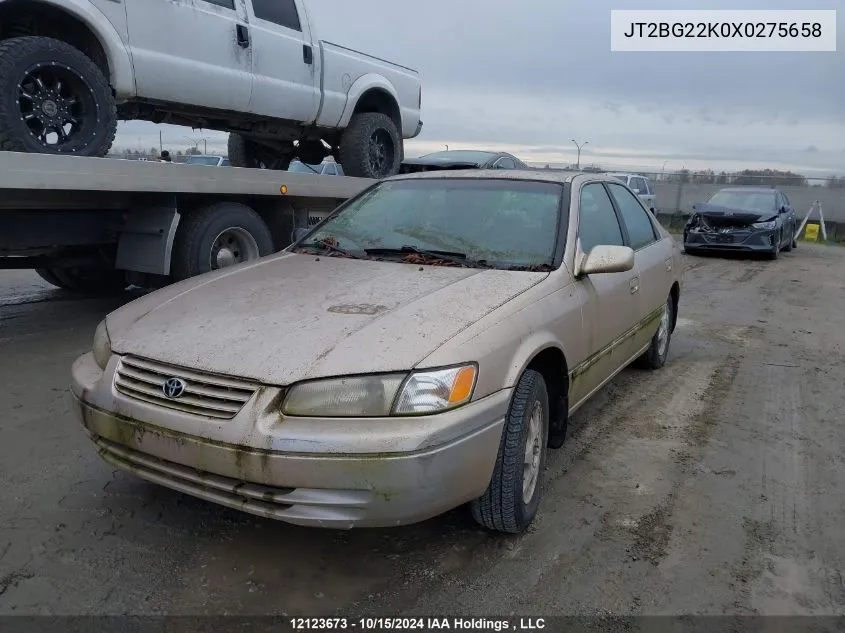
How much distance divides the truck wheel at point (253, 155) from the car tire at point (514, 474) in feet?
20.1

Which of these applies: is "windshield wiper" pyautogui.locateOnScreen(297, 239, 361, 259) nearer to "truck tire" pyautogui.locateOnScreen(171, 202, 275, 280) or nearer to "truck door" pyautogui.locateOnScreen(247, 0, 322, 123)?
"truck tire" pyautogui.locateOnScreen(171, 202, 275, 280)

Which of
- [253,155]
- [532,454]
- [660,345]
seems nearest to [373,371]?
[532,454]

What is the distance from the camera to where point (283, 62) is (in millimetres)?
6492

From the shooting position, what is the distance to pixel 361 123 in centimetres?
757

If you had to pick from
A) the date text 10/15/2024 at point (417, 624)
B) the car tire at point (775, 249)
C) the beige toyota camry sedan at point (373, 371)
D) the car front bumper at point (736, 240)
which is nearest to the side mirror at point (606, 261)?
the beige toyota camry sedan at point (373, 371)

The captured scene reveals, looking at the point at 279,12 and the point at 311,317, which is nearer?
the point at 311,317

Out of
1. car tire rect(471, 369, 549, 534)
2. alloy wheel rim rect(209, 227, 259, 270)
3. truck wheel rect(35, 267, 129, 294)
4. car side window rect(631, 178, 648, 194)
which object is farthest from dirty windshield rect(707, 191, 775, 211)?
car tire rect(471, 369, 549, 534)

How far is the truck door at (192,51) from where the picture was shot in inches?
205

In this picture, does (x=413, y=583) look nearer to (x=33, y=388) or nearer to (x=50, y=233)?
(x=33, y=388)

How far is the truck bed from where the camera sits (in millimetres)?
4172

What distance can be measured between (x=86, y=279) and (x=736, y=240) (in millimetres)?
12267

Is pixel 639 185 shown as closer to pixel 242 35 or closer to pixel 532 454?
pixel 242 35

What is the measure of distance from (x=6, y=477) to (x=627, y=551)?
2865mm

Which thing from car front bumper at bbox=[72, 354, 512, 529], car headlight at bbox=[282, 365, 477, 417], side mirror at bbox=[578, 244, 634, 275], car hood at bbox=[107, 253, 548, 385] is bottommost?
car front bumper at bbox=[72, 354, 512, 529]
